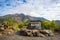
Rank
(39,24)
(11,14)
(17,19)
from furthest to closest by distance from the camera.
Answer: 1. (17,19)
2. (11,14)
3. (39,24)

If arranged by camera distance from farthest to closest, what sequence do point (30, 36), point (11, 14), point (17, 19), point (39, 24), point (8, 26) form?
point (17, 19)
point (11, 14)
point (8, 26)
point (39, 24)
point (30, 36)

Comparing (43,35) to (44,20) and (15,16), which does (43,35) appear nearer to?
(44,20)

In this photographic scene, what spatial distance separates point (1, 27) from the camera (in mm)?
14375

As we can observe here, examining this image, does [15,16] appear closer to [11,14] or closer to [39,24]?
[11,14]

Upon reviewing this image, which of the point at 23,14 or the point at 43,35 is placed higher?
the point at 23,14

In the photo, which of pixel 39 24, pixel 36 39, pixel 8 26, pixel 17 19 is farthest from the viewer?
Answer: pixel 17 19

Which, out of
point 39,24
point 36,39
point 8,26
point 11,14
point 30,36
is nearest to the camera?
point 36,39

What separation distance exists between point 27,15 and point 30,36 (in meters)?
4.16

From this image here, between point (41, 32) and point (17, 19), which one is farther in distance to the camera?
point (17, 19)

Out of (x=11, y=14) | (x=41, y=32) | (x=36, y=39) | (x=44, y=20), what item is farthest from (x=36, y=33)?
(x=11, y=14)

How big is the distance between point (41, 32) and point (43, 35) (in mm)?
501

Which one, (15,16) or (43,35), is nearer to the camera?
(43,35)

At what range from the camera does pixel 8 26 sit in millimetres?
14727

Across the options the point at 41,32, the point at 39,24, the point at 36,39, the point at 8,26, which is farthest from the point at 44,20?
the point at 36,39
